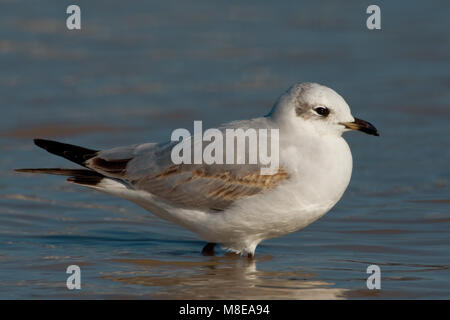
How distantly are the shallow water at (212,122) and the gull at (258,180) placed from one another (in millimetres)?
362

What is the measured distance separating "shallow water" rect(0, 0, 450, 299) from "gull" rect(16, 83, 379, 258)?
14.3 inches

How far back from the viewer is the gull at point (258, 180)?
7.25 m

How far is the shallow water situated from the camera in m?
7.22

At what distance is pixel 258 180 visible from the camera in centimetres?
730

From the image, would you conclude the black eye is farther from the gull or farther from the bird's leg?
the bird's leg

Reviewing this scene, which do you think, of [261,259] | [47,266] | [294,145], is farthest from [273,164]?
[47,266]

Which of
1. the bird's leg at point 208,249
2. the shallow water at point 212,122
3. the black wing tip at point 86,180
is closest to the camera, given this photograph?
the shallow water at point 212,122

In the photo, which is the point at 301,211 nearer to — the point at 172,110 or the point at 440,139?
the point at 440,139

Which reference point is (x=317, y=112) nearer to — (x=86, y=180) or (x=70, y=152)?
(x=86, y=180)

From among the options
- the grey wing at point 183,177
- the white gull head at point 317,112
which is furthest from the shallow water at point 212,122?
the white gull head at point 317,112

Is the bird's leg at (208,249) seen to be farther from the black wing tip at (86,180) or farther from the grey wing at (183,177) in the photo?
the black wing tip at (86,180)

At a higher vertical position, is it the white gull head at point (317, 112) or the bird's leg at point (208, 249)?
the white gull head at point (317, 112)

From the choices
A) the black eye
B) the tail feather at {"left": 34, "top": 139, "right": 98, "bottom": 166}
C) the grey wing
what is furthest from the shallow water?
the black eye

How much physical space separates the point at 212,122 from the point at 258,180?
15.0ft
